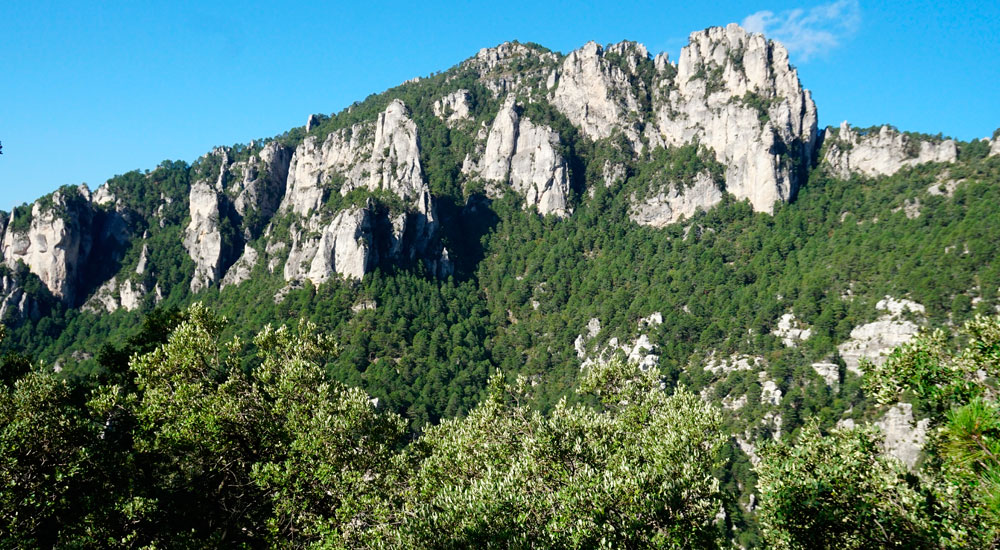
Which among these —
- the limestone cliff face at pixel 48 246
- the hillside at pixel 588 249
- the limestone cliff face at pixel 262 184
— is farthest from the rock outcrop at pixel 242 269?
the limestone cliff face at pixel 48 246

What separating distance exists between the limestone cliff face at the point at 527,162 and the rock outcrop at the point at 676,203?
88.9ft

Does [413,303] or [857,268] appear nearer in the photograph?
[857,268]

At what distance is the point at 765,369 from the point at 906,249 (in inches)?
1608

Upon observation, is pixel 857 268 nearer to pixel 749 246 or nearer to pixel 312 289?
pixel 749 246

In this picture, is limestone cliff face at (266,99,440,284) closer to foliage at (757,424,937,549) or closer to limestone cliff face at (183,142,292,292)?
limestone cliff face at (183,142,292,292)

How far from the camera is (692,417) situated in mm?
20672

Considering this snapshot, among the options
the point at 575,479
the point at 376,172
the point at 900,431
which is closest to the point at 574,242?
the point at 376,172

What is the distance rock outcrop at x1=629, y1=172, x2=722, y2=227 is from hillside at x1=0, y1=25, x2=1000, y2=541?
28.0 inches

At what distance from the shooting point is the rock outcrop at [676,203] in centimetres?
15975

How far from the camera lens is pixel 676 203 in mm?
165875

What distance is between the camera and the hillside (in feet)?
320

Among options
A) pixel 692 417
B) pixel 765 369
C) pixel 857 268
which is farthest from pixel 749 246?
pixel 692 417

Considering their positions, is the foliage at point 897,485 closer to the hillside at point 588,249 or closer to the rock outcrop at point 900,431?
the hillside at point 588,249

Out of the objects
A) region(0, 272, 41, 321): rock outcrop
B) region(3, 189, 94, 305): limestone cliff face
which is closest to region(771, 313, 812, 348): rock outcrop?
region(0, 272, 41, 321): rock outcrop
